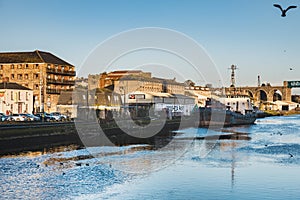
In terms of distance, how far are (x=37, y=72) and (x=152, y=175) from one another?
71.9 meters

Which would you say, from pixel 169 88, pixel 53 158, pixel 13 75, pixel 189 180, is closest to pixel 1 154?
pixel 53 158

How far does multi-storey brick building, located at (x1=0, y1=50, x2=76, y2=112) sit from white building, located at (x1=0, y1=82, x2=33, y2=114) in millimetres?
8659

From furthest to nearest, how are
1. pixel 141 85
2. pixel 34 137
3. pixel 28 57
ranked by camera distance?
pixel 141 85 → pixel 28 57 → pixel 34 137

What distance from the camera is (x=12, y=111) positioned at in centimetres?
7638

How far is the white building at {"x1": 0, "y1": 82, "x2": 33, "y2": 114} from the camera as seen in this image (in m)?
74.2

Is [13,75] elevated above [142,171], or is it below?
above

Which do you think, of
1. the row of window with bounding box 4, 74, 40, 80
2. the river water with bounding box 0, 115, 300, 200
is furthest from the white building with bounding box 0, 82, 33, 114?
the river water with bounding box 0, 115, 300, 200

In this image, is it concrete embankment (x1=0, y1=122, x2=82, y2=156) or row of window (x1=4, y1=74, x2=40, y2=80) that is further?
row of window (x1=4, y1=74, x2=40, y2=80)

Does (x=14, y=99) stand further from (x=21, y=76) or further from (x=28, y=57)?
(x=28, y=57)

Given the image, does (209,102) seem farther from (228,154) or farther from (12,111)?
(228,154)

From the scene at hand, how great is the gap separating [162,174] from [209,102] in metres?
78.2

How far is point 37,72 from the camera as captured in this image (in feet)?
309

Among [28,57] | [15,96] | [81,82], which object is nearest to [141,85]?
[81,82]

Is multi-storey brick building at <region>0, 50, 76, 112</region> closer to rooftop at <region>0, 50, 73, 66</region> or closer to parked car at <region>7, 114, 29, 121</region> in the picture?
rooftop at <region>0, 50, 73, 66</region>
